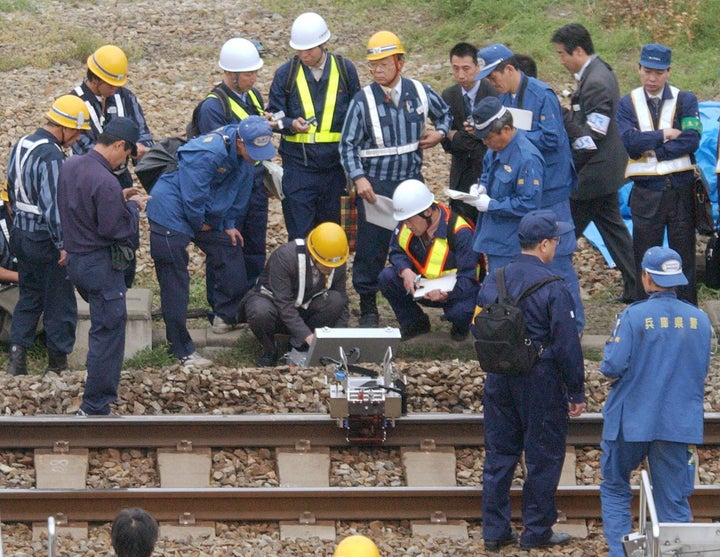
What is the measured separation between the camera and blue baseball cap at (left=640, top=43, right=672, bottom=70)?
32.7 feet

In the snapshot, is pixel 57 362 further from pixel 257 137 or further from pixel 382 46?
pixel 382 46

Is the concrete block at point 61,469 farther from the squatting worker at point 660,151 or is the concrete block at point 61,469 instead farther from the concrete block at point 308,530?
the squatting worker at point 660,151

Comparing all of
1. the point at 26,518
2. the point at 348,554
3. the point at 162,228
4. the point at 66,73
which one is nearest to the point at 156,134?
the point at 66,73

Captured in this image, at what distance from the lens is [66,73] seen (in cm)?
1476

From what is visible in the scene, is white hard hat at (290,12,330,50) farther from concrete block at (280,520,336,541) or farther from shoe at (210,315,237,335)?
concrete block at (280,520,336,541)

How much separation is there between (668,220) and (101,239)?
432 cm

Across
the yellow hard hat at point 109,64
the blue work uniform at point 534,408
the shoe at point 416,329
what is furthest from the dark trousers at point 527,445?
the yellow hard hat at point 109,64

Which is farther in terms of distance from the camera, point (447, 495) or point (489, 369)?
point (447, 495)

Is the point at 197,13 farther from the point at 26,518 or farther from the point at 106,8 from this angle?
the point at 26,518

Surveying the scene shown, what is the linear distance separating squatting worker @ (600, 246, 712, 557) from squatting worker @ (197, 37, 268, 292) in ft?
13.5

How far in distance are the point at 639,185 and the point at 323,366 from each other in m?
2.86

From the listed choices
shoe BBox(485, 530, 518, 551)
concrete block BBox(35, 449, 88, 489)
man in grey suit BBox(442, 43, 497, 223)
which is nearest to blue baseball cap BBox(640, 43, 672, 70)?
man in grey suit BBox(442, 43, 497, 223)

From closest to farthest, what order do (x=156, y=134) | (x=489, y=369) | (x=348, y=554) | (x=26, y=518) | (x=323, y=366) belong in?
(x=348, y=554)
(x=489, y=369)
(x=26, y=518)
(x=323, y=366)
(x=156, y=134)

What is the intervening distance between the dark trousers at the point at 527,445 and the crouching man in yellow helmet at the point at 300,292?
2.28 metres
